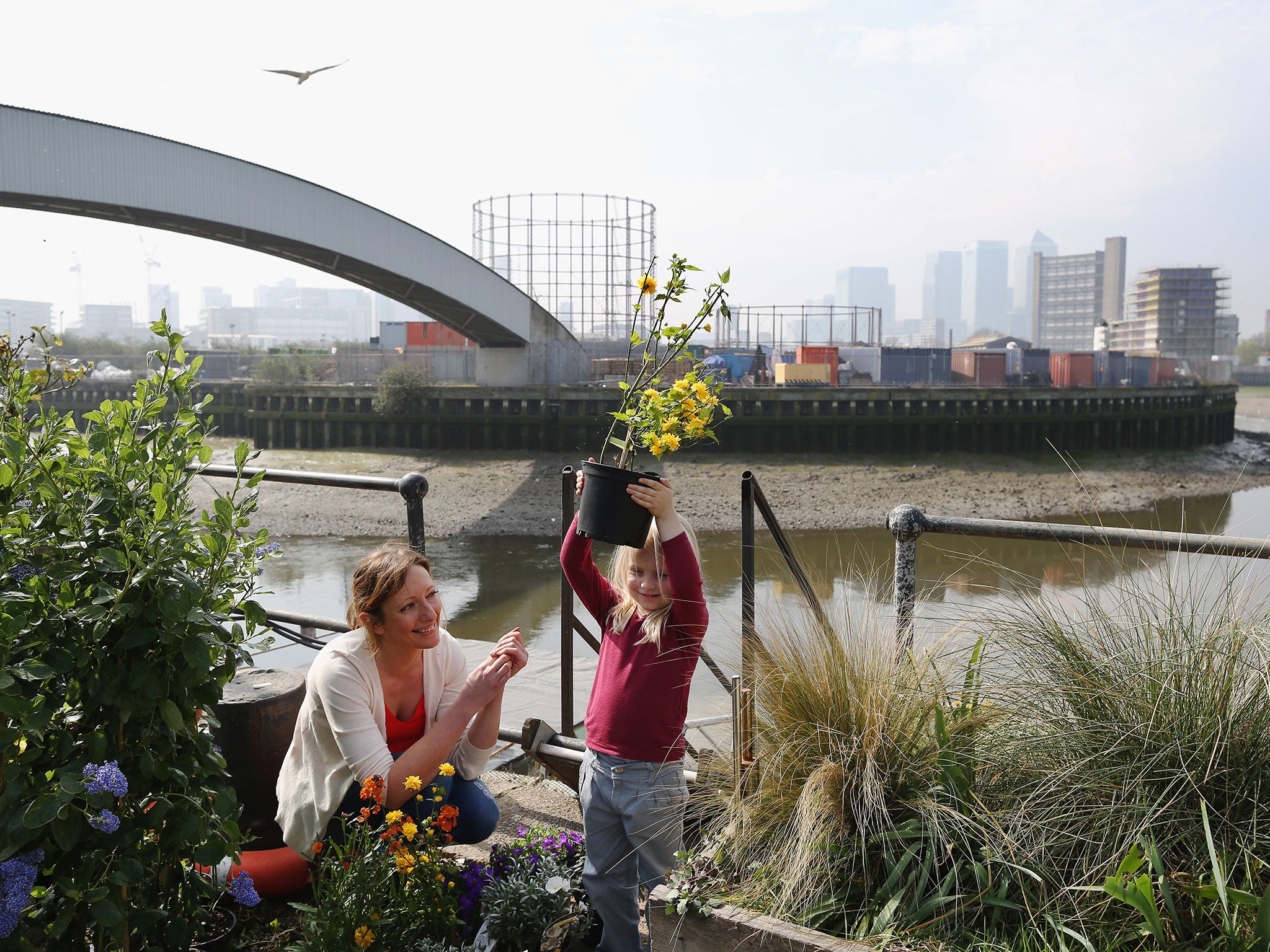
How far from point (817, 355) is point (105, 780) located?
32162mm

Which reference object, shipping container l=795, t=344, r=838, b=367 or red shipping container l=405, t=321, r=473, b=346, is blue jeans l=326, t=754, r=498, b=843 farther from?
red shipping container l=405, t=321, r=473, b=346

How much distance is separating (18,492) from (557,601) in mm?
11311

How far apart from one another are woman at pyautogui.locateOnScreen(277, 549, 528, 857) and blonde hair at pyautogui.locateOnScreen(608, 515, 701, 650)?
11.2 inches

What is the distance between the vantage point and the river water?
7.68ft

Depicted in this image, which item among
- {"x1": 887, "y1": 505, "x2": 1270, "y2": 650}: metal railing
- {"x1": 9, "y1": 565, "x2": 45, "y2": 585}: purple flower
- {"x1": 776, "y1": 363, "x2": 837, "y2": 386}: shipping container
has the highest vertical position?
{"x1": 776, "y1": 363, "x2": 837, "y2": 386}: shipping container

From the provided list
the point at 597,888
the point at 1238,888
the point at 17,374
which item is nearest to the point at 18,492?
the point at 17,374

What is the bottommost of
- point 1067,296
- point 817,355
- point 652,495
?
point 652,495

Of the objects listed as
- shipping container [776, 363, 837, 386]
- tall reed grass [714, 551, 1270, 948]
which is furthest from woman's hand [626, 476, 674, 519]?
shipping container [776, 363, 837, 386]

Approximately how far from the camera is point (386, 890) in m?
1.77

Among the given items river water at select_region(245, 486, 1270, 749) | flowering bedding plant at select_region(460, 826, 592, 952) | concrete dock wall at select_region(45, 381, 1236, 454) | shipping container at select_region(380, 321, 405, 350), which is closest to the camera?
flowering bedding plant at select_region(460, 826, 592, 952)

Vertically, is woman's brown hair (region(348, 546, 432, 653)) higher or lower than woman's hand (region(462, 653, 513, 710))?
higher

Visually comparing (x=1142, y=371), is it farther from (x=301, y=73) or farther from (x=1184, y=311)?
(x=1184, y=311)

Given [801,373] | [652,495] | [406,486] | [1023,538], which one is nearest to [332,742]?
[652,495]

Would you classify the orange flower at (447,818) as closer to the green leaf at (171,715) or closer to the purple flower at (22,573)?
the green leaf at (171,715)
